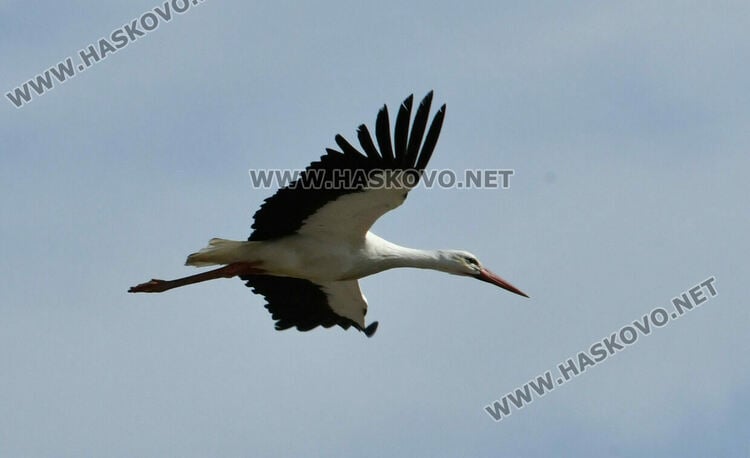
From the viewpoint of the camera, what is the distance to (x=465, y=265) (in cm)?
1374

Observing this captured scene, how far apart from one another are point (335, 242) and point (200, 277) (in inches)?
51.7

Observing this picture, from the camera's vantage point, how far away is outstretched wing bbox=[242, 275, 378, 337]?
14.0 meters

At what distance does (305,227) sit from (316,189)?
59 centimetres

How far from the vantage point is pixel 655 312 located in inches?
594

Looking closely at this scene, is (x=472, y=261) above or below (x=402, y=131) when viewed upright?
below

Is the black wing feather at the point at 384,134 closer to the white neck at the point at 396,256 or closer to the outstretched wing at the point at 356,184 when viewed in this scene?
the outstretched wing at the point at 356,184

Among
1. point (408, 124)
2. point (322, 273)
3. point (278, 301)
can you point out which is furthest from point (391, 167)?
point (278, 301)

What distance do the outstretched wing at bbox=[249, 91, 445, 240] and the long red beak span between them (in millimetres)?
1642

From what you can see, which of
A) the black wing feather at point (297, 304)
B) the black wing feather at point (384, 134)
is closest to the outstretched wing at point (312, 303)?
the black wing feather at point (297, 304)

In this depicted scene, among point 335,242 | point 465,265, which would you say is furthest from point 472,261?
point 335,242

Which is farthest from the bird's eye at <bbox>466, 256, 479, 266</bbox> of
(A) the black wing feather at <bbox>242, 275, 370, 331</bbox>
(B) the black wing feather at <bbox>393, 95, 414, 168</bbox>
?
(B) the black wing feather at <bbox>393, 95, 414, 168</bbox>

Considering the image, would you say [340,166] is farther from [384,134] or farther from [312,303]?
[312,303]

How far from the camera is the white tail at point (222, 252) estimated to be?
12852mm

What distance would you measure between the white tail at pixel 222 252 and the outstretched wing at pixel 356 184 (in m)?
0.15
